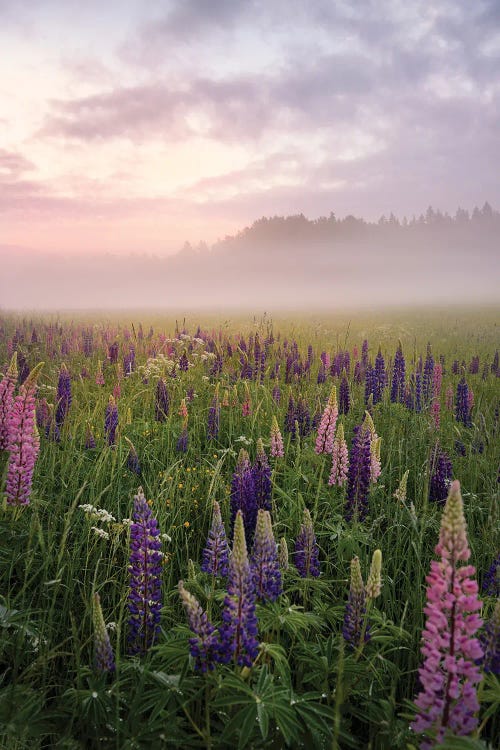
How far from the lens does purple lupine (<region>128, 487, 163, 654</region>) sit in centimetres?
197

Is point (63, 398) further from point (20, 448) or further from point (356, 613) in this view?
point (356, 613)

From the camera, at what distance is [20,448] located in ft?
8.00

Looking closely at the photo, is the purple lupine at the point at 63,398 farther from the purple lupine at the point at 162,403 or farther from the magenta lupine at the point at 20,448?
the magenta lupine at the point at 20,448

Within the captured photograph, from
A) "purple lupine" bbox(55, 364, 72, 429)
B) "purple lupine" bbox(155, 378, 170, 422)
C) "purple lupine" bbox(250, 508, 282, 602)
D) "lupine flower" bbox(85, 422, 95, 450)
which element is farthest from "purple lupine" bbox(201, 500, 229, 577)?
"purple lupine" bbox(155, 378, 170, 422)

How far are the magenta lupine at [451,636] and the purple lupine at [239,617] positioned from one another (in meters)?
0.59

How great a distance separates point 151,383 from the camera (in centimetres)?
753

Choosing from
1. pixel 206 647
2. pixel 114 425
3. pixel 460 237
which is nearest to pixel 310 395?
pixel 114 425

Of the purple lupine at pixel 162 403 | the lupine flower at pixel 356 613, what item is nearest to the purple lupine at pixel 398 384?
the purple lupine at pixel 162 403

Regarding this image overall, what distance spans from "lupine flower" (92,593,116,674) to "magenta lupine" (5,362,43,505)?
100 cm

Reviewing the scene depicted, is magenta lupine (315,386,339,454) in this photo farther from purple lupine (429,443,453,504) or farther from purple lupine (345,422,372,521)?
purple lupine (429,443,453,504)

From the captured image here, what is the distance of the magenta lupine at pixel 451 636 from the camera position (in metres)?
1.27

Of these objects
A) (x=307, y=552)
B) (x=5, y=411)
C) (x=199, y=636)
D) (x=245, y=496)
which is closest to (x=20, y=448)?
(x=5, y=411)

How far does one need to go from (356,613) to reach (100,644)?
1.03 metres

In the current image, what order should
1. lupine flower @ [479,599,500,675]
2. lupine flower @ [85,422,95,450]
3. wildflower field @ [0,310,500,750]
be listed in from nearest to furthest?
wildflower field @ [0,310,500,750]
lupine flower @ [479,599,500,675]
lupine flower @ [85,422,95,450]
